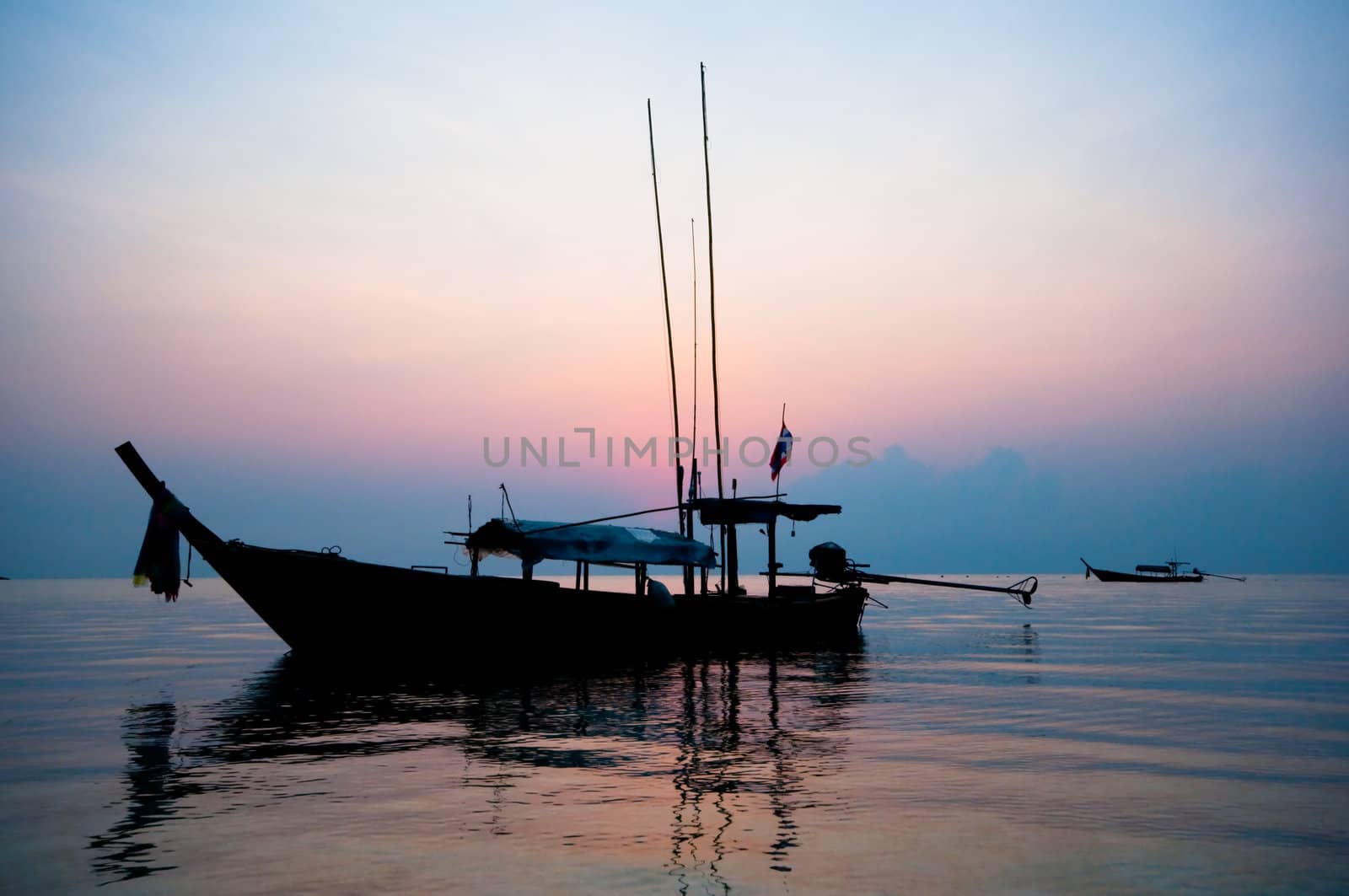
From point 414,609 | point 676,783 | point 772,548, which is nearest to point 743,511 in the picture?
point 772,548

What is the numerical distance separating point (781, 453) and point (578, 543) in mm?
8949

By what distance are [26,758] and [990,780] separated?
1532 centimetres

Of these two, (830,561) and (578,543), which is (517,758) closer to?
(578,543)

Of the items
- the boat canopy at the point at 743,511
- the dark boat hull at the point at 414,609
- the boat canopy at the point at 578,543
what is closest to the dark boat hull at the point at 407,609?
the dark boat hull at the point at 414,609

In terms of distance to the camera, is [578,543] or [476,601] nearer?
[476,601]

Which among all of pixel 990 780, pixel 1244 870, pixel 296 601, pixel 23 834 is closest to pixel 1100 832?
pixel 1244 870

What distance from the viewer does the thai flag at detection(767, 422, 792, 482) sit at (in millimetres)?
36781

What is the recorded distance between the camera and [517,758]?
15711 mm

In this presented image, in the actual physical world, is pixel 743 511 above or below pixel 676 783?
above

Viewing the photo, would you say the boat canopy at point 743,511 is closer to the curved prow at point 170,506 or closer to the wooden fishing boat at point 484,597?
the wooden fishing boat at point 484,597

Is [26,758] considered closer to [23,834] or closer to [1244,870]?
[23,834]

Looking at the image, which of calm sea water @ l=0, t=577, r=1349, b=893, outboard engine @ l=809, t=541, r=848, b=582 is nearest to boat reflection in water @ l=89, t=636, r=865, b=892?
calm sea water @ l=0, t=577, r=1349, b=893

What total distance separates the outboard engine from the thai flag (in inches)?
374

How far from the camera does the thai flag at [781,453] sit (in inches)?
1448
